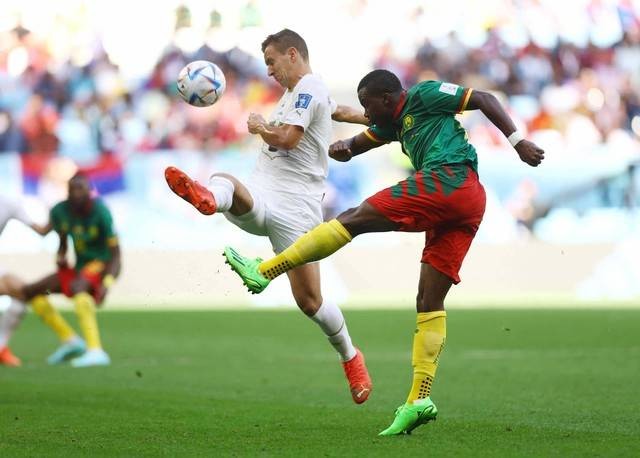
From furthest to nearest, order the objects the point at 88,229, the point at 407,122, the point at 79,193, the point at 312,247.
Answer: the point at 88,229 → the point at 79,193 → the point at 407,122 → the point at 312,247

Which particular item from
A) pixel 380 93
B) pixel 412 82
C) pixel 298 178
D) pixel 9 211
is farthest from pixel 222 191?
pixel 412 82

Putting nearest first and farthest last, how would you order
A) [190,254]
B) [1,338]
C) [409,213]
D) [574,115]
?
1. [409,213]
2. [1,338]
3. [190,254]
4. [574,115]

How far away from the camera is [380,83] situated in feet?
22.5

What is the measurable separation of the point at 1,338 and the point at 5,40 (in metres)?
13.2

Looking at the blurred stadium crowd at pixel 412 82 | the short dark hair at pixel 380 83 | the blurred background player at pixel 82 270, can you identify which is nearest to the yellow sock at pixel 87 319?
the blurred background player at pixel 82 270

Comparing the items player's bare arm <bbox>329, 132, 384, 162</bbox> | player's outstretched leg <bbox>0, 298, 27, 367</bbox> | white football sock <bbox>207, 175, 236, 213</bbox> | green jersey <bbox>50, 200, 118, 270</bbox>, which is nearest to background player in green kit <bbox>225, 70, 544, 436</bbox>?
player's bare arm <bbox>329, 132, 384, 162</bbox>

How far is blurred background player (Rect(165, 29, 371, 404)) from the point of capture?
788 cm

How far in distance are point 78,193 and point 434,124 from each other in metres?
6.95

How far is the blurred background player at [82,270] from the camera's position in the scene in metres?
13.0

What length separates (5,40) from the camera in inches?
977

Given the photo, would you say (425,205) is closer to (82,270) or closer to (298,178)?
(298,178)

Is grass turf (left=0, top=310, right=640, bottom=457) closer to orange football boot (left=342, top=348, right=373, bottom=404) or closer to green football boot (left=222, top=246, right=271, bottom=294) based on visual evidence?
orange football boot (left=342, top=348, right=373, bottom=404)

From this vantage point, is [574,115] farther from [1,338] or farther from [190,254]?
[1,338]

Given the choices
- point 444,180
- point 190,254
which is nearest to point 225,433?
point 444,180
